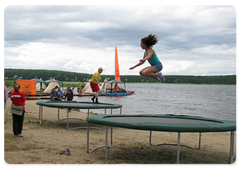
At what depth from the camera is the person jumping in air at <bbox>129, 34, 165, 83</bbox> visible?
3373 mm

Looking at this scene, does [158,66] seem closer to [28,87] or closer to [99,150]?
[99,150]

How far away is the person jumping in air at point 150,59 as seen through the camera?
337cm

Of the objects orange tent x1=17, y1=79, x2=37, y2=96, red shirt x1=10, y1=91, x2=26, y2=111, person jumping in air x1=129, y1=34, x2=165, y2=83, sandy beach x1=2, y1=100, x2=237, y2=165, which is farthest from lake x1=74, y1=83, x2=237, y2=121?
person jumping in air x1=129, y1=34, x2=165, y2=83

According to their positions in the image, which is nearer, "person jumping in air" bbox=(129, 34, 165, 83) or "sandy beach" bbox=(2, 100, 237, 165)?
"person jumping in air" bbox=(129, 34, 165, 83)

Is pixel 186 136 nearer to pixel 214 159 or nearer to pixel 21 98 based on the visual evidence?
pixel 214 159

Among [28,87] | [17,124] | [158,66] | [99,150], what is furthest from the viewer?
[28,87]

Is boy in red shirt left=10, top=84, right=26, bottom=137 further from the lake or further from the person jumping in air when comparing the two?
the lake

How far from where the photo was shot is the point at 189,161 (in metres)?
4.03

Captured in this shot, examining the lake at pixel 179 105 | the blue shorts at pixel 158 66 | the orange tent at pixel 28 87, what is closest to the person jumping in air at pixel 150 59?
the blue shorts at pixel 158 66

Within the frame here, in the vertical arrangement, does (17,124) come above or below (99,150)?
above

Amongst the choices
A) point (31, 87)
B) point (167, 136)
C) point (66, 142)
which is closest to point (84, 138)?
point (66, 142)

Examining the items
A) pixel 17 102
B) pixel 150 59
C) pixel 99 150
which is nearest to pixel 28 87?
pixel 17 102

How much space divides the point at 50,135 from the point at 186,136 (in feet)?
10.6

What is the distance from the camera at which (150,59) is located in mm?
3416
